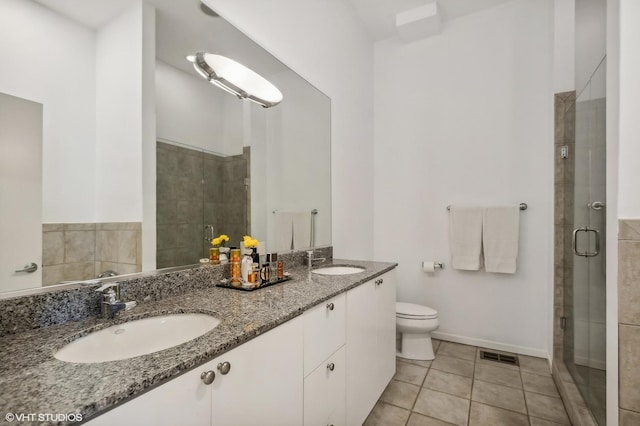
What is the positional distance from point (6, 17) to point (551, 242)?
306 centimetres

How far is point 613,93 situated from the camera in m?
1.30

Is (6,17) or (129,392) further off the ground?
(6,17)

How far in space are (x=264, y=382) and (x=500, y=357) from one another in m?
2.29

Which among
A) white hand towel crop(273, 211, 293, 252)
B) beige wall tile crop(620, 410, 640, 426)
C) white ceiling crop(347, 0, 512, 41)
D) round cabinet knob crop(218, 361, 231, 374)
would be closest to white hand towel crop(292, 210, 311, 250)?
white hand towel crop(273, 211, 293, 252)

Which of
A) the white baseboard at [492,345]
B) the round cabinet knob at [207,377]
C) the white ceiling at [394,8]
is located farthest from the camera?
the white ceiling at [394,8]

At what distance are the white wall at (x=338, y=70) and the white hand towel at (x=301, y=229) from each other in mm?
290

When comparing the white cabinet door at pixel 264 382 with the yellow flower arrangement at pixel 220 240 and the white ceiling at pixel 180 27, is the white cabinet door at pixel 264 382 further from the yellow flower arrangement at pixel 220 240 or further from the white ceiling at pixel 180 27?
the white ceiling at pixel 180 27

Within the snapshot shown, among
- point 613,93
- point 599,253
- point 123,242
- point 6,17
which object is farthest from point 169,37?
point 599,253

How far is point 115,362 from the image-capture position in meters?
0.66

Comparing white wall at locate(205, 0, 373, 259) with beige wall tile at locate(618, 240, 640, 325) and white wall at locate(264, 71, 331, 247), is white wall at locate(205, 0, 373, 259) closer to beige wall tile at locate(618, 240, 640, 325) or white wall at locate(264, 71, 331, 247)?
white wall at locate(264, 71, 331, 247)

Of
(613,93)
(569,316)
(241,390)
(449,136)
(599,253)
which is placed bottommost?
(569,316)

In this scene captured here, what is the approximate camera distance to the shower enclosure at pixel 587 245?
4.85ft

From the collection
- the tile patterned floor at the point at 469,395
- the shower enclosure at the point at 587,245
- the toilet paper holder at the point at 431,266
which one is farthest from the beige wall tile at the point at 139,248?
the toilet paper holder at the point at 431,266

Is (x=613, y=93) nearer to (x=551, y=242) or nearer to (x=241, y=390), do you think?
(x=551, y=242)
